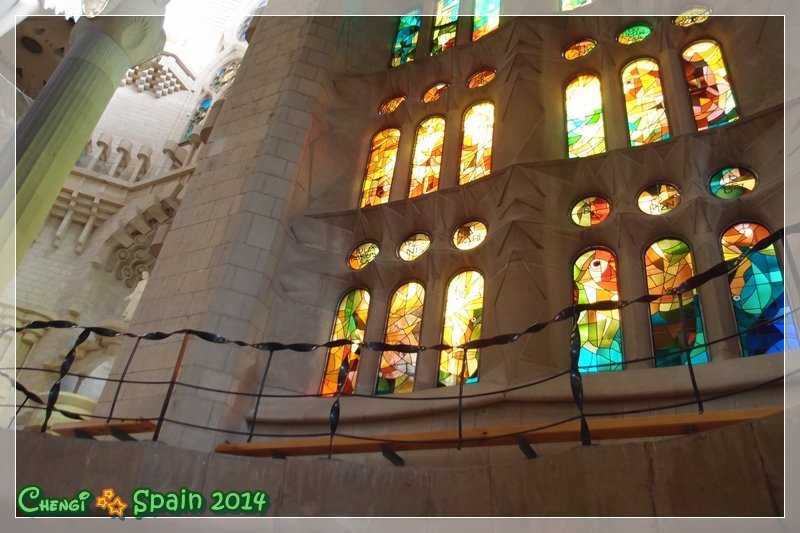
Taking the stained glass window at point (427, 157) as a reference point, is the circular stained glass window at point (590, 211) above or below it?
below

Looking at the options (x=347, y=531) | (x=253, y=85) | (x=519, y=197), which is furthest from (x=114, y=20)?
(x=347, y=531)

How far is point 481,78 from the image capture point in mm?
10688

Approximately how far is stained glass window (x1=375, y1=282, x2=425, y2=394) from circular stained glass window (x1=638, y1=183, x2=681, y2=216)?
9.73ft

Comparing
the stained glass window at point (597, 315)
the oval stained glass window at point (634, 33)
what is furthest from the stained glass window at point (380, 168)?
the oval stained glass window at point (634, 33)

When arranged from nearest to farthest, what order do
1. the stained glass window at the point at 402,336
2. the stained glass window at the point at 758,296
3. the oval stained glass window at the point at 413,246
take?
the stained glass window at the point at 758,296 < the stained glass window at the point at 402,336 < the oval stained glass window at the point at 413,246

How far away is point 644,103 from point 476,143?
2.40 meters

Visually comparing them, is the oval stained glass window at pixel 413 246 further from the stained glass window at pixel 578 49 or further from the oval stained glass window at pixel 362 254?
the stained glass window at pixel 578 49

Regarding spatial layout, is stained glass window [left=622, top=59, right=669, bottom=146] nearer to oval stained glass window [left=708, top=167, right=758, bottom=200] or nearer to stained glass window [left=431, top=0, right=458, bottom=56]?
oval stained glass window [left=708, top=167, right=758, bottom=200]

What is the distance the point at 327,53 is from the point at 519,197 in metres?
4.73

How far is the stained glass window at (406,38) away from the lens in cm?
1226

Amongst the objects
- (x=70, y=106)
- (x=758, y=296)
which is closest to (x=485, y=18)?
(x=70, y=106)

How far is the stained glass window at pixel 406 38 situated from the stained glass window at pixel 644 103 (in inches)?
163

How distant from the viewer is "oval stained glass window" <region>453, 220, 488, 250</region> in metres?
8.78

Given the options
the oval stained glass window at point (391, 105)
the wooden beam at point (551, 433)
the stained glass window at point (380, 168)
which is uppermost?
the oval stained glass window at point (391, 105)
